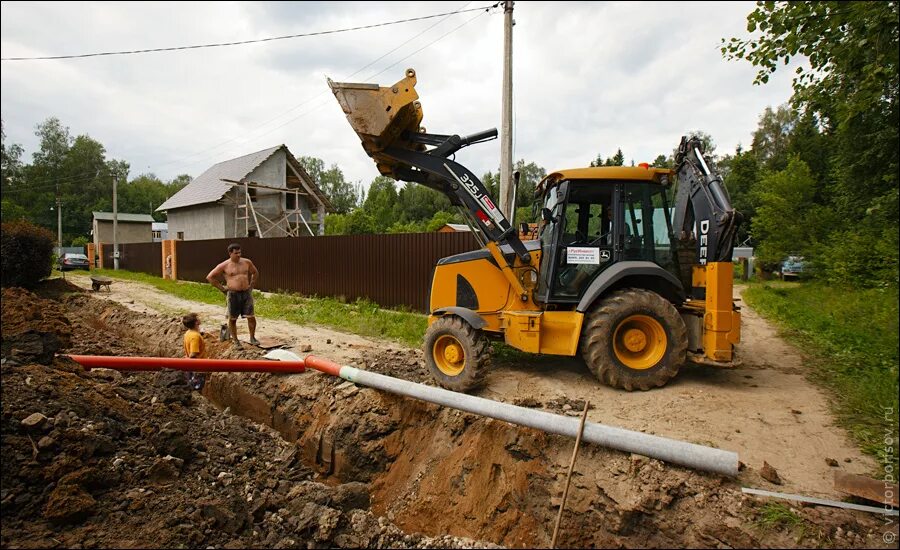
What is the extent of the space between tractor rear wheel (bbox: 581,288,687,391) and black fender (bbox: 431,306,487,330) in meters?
1.15

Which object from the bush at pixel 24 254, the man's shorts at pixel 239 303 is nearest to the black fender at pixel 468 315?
the man's shorts at pixel 239 303

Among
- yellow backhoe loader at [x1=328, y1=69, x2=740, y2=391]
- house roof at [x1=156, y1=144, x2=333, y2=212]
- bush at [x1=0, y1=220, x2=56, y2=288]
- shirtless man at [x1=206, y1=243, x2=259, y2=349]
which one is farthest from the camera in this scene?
→ house roof at [x1=156, y1=144, x2=333, y2=212]

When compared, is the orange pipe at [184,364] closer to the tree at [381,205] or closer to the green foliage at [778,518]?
the green foliage at [778,518]

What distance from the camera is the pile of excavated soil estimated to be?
9.73 ft

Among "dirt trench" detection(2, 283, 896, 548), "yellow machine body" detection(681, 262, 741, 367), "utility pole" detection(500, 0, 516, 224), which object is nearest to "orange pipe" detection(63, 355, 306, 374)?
"dirt trench" detection(2, 283, 896, 548)

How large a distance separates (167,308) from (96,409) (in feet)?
28.4

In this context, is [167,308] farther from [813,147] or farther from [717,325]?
[813,147]

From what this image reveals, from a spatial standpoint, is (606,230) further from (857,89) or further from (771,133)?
(771,133)

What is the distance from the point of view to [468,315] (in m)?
5.19

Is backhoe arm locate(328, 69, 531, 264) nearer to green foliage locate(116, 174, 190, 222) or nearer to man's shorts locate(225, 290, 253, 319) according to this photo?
man's shorts locate(225, 290, 253, 319)

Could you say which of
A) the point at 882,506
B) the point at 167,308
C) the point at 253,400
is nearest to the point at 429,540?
the point at 882,506

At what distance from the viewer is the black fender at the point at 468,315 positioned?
16.6 feet

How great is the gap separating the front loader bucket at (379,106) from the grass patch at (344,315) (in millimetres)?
3715

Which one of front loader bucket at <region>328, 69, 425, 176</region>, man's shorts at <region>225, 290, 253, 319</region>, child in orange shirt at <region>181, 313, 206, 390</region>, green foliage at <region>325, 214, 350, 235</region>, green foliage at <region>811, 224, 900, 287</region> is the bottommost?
child in orange shirt at <region>181, 313, 206, 390</region>
